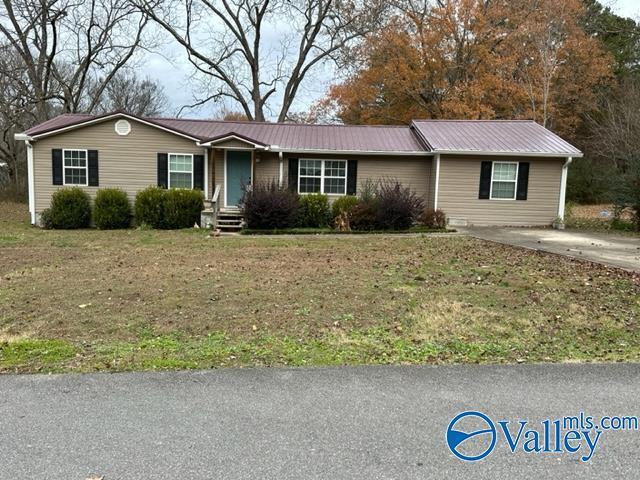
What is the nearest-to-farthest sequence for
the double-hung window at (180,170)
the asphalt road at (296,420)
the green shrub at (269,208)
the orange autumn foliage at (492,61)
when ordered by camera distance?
the asphalt road at (296,420), the green shrub at (269,208), the double-hung window at (180,170), the orange autumn foliage at (492,61)

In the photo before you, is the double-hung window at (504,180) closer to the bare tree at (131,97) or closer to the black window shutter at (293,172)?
the black window shutter at (293,172)

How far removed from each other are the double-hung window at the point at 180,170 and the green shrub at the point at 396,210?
6328 mm

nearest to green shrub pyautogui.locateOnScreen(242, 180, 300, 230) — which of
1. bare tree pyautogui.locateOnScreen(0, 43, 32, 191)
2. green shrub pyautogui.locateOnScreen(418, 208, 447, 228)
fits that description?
green shrub pyautogui.locateOnScreen(418, 208, 447, 228)

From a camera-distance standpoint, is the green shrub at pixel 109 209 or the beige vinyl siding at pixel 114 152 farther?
the beige vinyl siding at pixel 114 152

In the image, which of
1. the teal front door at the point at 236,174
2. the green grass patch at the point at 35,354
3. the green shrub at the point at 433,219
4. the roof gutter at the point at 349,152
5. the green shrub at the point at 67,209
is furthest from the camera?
the teal front door at the point at 236,174

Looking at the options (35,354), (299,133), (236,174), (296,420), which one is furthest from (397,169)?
(296,420)

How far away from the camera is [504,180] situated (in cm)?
1650

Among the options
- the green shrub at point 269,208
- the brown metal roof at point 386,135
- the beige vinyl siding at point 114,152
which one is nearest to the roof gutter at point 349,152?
the brown metal roof at point 386,135

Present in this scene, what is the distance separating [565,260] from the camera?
9.32 m

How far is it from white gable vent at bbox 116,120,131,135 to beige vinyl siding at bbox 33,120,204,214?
109 millimetres

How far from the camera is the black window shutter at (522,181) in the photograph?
53.7ft

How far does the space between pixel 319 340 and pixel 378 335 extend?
64cm

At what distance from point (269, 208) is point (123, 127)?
5.77 meters

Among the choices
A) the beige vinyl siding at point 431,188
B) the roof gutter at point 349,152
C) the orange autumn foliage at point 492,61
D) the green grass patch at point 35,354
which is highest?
the orange autumn foliage at point 492,61
